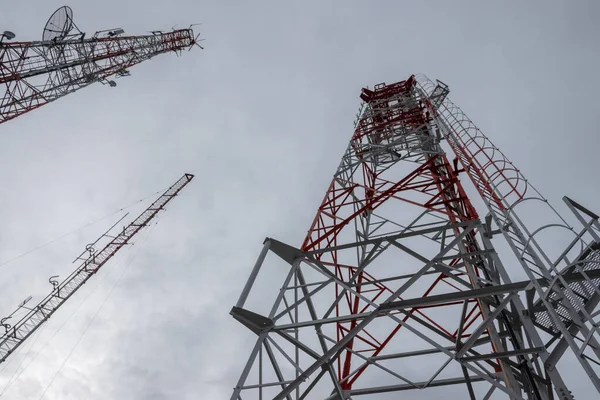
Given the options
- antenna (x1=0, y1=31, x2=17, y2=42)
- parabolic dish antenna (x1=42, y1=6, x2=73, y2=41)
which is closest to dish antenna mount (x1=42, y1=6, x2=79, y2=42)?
parabolic dish antenna (x1=42, y1=6, x2=73, y2=41)

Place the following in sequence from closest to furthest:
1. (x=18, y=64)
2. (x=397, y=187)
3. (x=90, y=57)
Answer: (x=397, y=187), (x=18, y=64), (x=90, y=57)

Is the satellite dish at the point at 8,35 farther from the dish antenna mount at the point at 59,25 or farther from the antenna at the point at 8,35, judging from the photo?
the dish antenna mount at the point at 59,25

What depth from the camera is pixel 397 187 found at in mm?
10930

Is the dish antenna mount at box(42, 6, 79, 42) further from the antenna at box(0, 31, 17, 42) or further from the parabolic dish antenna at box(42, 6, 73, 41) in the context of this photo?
the antenna at box(0, 31, 17, 42)

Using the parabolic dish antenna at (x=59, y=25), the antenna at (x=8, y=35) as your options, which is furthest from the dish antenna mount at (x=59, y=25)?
the antenna at (x=8, y=35)

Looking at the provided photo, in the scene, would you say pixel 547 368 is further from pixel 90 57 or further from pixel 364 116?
pixel 90 57

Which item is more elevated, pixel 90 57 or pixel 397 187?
pixel 90 57

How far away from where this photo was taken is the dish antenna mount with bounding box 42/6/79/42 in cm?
2280

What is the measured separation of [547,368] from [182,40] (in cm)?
4496

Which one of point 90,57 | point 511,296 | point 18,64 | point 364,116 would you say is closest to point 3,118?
point 18,64

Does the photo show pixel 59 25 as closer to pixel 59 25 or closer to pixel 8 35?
pixel 59 25

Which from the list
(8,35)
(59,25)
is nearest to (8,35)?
(8,35)

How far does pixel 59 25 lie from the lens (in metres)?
23.2

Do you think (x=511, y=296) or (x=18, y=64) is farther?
(x=18, y=64)
